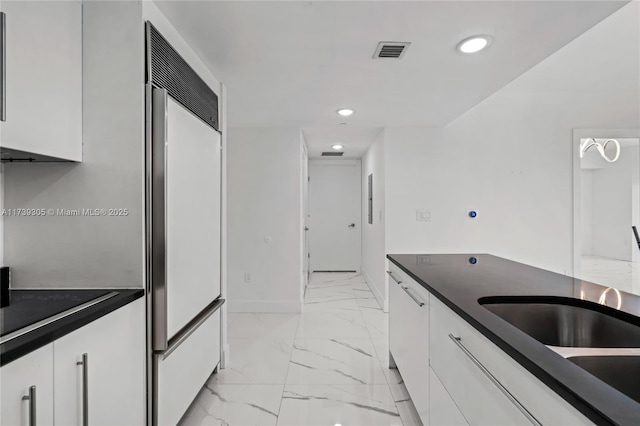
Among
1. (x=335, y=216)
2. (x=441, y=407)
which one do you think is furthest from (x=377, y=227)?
(x=441, y=407)

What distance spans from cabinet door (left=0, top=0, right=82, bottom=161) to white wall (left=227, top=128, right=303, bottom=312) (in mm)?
2642

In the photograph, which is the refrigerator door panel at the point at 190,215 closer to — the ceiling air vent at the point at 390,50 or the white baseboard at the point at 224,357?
the white baseboard at the point at 224,357

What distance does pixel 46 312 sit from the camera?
1114 millimetres

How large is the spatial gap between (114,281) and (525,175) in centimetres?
438

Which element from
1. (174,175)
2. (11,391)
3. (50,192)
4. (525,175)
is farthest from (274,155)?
(11,391)

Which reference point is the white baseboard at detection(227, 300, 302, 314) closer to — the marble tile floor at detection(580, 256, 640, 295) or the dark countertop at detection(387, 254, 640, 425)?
the dark countertop at detection(387, 254, 640, 425)

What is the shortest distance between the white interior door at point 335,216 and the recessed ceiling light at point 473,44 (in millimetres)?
4724

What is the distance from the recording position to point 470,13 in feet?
5.63

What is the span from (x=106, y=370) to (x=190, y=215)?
83 centimetres

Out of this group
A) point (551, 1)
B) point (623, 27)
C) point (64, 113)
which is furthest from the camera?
point (623, 27)

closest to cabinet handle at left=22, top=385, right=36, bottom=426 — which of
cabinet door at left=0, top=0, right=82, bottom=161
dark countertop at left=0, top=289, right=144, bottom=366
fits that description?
dark countertop at left=0, top=289, right=144, bottom=366

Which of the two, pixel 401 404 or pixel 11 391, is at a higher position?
pixel 11 391

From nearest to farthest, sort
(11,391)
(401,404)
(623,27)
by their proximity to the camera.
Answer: (11,391)
(401,404)
(623,27)

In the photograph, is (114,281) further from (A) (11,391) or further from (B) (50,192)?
(A) (11,391)
